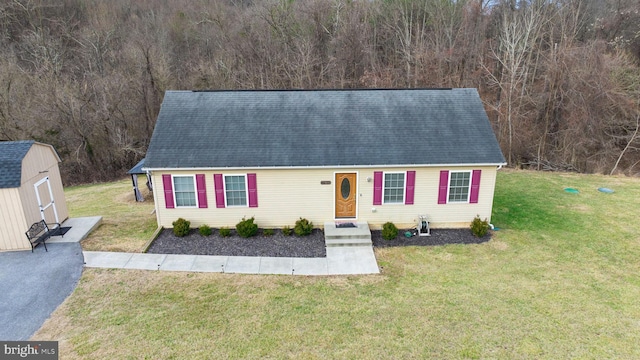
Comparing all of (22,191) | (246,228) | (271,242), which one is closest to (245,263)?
(271,242)

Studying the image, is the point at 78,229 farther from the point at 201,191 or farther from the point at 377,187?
the point at 377,187

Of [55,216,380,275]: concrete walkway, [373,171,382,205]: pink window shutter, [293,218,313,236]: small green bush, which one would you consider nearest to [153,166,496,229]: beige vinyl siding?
[373,171,382,205]: pink window shutter

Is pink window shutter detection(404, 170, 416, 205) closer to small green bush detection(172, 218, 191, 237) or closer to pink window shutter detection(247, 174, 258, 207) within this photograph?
pink window shutter detection(247, 174, 258, 207)

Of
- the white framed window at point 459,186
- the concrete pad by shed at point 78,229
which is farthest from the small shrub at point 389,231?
the concrete pad by shed at point 78,229

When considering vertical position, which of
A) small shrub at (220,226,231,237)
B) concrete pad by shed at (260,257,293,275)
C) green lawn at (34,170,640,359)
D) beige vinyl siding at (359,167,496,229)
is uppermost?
beige vinyl siding at (359,167,496,229)

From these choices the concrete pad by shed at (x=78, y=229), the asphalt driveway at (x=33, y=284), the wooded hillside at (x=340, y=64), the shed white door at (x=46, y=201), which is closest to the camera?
the asphalt driveway at (x=33, y=284)

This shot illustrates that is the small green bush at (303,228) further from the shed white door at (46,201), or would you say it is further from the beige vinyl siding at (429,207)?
the shed white door at (46,201)
